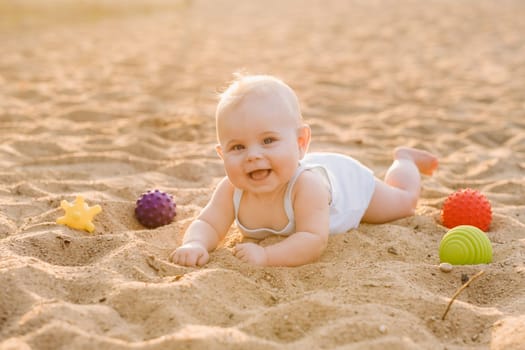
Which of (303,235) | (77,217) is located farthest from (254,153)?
(77,217)

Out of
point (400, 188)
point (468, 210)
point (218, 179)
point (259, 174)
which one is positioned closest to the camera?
point (259, 174)

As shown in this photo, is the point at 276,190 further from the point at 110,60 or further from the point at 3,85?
the point at 110,60

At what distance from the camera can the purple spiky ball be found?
3264mm

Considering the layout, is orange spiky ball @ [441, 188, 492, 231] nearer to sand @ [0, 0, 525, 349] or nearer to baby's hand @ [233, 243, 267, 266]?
sand @ [0, 0, 525, 349]

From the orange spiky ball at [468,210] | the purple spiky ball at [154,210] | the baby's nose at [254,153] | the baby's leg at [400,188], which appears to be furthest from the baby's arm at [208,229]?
the orange spiky ball at [468,210]

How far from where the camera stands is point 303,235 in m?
2.86

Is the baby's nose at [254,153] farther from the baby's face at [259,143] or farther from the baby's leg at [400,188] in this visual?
the baby's leg at [400,188]

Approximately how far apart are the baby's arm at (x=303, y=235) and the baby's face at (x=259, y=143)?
126 mm

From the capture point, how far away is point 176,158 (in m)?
4.48

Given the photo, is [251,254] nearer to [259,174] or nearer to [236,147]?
[259,174]

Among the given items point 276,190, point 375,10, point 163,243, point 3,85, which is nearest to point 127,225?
point 163,243

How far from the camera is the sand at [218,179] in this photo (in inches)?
85.0

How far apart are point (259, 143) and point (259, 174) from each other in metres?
0.14

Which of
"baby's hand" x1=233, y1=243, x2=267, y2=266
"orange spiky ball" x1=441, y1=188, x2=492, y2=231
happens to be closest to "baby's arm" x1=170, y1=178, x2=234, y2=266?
"baby's hand" x1=233, y1=243, x2=267, y2=266
